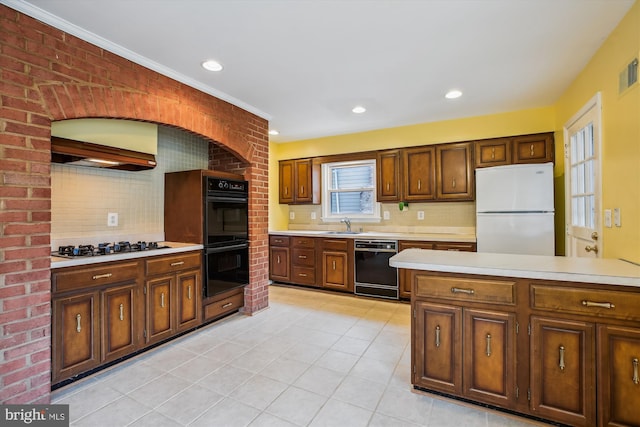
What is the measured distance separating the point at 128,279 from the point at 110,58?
1.73m

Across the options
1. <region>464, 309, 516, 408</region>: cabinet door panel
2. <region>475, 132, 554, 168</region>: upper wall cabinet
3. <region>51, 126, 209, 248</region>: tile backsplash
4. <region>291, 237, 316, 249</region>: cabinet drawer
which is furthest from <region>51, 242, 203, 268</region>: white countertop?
<region>475, 132, 554, 168</region>: upper wall cabinet

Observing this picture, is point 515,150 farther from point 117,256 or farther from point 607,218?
point 117,256

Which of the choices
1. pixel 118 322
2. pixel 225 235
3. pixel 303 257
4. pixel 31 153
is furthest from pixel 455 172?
pixel 31 153

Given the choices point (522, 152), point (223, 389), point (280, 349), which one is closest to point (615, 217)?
point (522, 152)

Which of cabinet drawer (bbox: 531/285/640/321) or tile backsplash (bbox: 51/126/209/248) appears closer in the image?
cabinet drawer (bbox: 531/285/640/321)

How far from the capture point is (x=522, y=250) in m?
3.36

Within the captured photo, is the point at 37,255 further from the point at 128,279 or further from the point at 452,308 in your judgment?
the point at 452,308

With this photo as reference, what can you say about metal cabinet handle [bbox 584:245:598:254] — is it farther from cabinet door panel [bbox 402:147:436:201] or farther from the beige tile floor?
cabinet door panel [bbox 402:147:436:201]

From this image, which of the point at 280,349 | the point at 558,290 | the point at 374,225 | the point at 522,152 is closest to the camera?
the point at 558,290

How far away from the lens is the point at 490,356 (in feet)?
5.88

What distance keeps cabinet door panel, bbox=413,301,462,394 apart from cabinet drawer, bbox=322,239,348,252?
238 centimetres

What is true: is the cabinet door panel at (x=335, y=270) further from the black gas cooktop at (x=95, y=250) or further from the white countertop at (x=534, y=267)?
the black gas cooktop at (x=95, y=250)

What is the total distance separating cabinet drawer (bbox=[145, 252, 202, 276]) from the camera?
2597mm

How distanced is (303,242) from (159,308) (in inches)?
92.7
